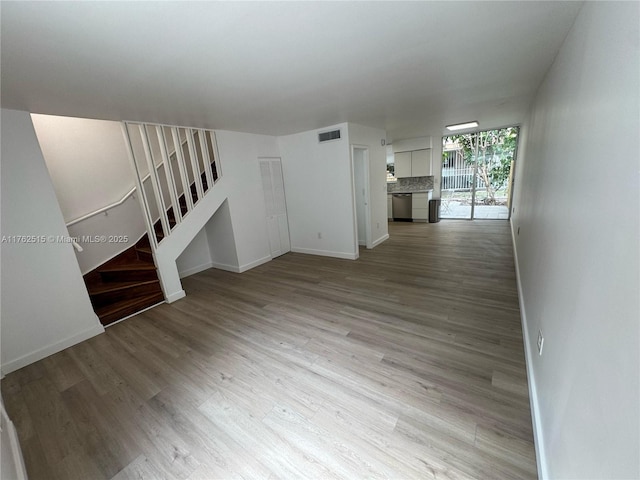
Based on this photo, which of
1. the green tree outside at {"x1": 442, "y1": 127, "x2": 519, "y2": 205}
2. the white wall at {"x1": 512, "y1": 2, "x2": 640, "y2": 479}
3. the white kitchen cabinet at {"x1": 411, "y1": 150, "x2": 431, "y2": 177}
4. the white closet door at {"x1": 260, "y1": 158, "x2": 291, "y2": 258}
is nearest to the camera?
the white wall at {"x1": 512, "y1": 2, "x2": 640, "y2": 479}

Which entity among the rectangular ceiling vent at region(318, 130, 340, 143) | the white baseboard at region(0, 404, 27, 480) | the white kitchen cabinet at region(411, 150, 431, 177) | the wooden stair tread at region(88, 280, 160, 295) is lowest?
the white baseboard at region(0, 404, 27, 480)

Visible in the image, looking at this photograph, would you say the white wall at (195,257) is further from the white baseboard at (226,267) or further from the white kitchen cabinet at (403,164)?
the white kitchen cabinet at (403,164)

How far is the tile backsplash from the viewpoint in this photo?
7759 millimetres

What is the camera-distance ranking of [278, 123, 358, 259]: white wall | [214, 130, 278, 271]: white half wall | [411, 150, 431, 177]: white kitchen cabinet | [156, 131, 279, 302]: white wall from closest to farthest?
[156, 131, 279, 302]: white wall → [214, 130, 278, 271]: white half wall → [278, 123, 358, 259]: white wall → [411, 150, 431, 177]: white kitchen cabinet

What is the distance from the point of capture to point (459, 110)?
3.96m

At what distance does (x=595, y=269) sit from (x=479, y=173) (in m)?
7.61

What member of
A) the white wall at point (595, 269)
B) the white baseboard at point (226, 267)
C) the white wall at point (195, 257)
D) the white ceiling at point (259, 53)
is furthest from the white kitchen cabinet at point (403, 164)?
the white wall at point (595, 269)

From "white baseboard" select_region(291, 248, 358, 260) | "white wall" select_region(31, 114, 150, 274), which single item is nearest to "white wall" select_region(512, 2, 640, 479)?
"white baseboard" select_region(291, 248, 358, 260)

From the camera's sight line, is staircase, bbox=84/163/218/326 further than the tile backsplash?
No

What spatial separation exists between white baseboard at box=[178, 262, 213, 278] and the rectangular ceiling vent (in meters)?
3.20

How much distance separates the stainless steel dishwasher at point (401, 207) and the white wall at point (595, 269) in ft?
20.7

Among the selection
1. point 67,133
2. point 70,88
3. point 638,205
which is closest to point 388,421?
point 638,205

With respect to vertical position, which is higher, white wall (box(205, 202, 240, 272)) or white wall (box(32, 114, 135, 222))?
white wall (box(32, 114, 135, 222))

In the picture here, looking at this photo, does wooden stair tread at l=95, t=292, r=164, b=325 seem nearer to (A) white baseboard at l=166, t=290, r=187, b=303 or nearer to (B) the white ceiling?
(A) white baseboard at l=166, t=290, r=187, b=303
